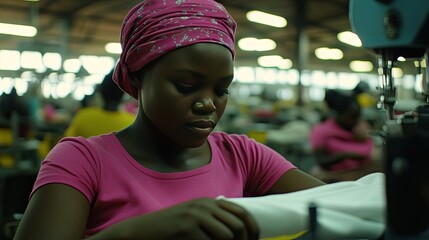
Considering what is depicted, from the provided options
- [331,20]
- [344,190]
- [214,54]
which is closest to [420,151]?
[344,190]

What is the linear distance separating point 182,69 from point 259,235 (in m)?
0.45

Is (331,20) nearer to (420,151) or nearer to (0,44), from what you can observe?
(0,44)

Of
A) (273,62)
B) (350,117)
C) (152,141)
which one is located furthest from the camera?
(273,62)

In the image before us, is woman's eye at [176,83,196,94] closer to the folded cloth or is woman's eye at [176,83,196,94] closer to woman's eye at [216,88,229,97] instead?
woman's eye at [216,88,229,97]

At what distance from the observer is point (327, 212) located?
1.94ft

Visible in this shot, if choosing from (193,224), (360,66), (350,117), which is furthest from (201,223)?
(360,66)

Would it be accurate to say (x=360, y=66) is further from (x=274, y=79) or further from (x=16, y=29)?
(x=16, y=29)

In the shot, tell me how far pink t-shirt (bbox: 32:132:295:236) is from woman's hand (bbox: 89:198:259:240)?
1.27 feet

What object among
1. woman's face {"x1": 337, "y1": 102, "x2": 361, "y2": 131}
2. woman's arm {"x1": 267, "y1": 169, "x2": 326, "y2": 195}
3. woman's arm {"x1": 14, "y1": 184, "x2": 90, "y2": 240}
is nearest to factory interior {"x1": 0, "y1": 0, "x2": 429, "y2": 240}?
woman's face {"x1": 337, "y1": 102, "x2": 361, "y2": 131}

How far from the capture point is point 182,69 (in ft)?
3.05

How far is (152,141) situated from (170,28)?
9.9 inches

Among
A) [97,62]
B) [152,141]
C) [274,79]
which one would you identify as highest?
[97,62]

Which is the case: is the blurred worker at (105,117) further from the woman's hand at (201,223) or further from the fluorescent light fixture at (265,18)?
the fluorescent light fixture at (265,18)

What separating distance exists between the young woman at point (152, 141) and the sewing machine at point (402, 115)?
0.93 feet
